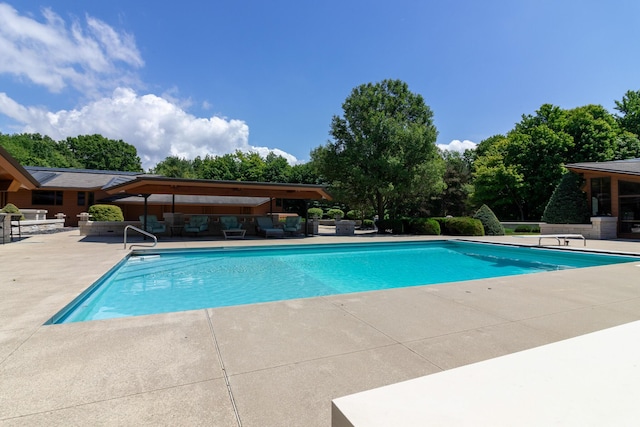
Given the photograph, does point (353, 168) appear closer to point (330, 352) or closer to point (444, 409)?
point (330, 352)

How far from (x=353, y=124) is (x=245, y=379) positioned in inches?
791

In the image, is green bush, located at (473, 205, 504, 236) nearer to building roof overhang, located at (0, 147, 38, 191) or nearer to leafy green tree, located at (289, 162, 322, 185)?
building roof overhang, located at (0, 147, 38, 191)

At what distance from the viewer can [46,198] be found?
73.6 feet

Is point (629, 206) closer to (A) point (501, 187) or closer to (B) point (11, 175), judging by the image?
(A) point (501, 187)

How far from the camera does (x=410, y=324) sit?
3715 mm

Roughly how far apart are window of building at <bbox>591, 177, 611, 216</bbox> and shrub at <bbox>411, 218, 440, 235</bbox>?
8.76m

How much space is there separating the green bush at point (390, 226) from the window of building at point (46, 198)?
22.6 metres

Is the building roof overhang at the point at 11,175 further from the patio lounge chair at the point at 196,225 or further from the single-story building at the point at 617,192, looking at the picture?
the single-story building at the point at 617,192

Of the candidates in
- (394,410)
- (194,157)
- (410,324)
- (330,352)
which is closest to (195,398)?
(330,352)

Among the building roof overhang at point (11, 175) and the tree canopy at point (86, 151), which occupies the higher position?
the tree canopy at point (86, 151)

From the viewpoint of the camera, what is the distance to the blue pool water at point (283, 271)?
19.6 ft

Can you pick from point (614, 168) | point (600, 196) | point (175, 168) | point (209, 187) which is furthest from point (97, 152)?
point (614, 168)

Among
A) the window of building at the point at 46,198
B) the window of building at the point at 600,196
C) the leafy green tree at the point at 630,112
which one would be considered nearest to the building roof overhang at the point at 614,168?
the window of building at the point at 600,196

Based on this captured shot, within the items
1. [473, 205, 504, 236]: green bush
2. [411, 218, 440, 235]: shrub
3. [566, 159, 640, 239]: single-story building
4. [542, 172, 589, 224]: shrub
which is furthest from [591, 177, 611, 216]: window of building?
[411, 218, 440, 235]: shrub
